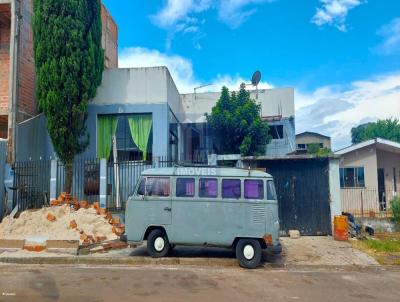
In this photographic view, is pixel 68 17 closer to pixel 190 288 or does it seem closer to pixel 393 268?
pixel 190 288

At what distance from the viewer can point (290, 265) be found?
9406 mm

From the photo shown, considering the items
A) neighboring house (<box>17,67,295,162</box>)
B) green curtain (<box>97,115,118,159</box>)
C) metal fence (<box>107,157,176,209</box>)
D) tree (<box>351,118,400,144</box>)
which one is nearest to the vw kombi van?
metal fence (<box>107,157,176,209</box>)

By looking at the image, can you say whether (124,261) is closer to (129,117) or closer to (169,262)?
(169,262)

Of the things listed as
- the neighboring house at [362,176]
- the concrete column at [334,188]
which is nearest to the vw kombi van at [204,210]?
the concrete column at [334,188]

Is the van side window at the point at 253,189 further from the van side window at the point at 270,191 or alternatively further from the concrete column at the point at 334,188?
the concrete column at the point at 334,188

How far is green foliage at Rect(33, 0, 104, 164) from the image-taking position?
13844mm

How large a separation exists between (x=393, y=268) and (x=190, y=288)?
552cm

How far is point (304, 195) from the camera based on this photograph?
13.2 meters

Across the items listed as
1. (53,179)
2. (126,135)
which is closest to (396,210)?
(126,135)

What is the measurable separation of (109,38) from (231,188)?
16.0m

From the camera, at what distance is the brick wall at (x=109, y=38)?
842 inches

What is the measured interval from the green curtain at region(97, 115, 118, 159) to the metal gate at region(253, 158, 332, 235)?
22.4ft

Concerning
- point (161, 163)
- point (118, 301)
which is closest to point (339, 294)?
point (118, 301)

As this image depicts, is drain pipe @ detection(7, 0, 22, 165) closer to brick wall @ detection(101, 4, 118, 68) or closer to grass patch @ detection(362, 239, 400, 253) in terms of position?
brick wall @ detection(101, 4, 118, 68)
